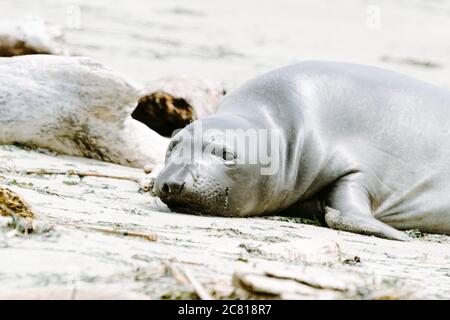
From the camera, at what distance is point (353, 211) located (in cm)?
464

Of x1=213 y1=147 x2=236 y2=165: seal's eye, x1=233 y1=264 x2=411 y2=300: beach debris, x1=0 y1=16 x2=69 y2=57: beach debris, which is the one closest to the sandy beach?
x1=233 y1=264 x2=411 y2=300: beach debris

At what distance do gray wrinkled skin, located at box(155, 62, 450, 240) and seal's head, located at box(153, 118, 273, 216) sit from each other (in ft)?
0.04

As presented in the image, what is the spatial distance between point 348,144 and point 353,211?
0.42 m

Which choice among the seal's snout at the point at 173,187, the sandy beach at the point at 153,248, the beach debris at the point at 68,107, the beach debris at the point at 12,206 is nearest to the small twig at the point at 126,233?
the sandy beach at the point at 153,248

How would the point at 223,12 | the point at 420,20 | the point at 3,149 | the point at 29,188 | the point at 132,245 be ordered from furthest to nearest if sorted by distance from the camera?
the point at 420,20, the point at 223,12, the point at 3,149, the point at 29,188, the point at 132,245

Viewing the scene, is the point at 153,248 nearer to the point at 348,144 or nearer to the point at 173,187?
the point at 173,187

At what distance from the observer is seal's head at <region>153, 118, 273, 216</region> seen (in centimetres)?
433

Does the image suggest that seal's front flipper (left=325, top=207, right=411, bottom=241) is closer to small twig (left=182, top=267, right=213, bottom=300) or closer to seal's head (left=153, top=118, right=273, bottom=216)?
seal's head (left=153, top=118, right=273, bottom=216)

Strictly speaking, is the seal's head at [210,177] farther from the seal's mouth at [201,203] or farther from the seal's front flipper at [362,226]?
the seal's front flipper at [362,226]

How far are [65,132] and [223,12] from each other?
284 inches

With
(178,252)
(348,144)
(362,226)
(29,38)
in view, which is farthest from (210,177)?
(29,38)

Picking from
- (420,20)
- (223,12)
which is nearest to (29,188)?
(223,12)
